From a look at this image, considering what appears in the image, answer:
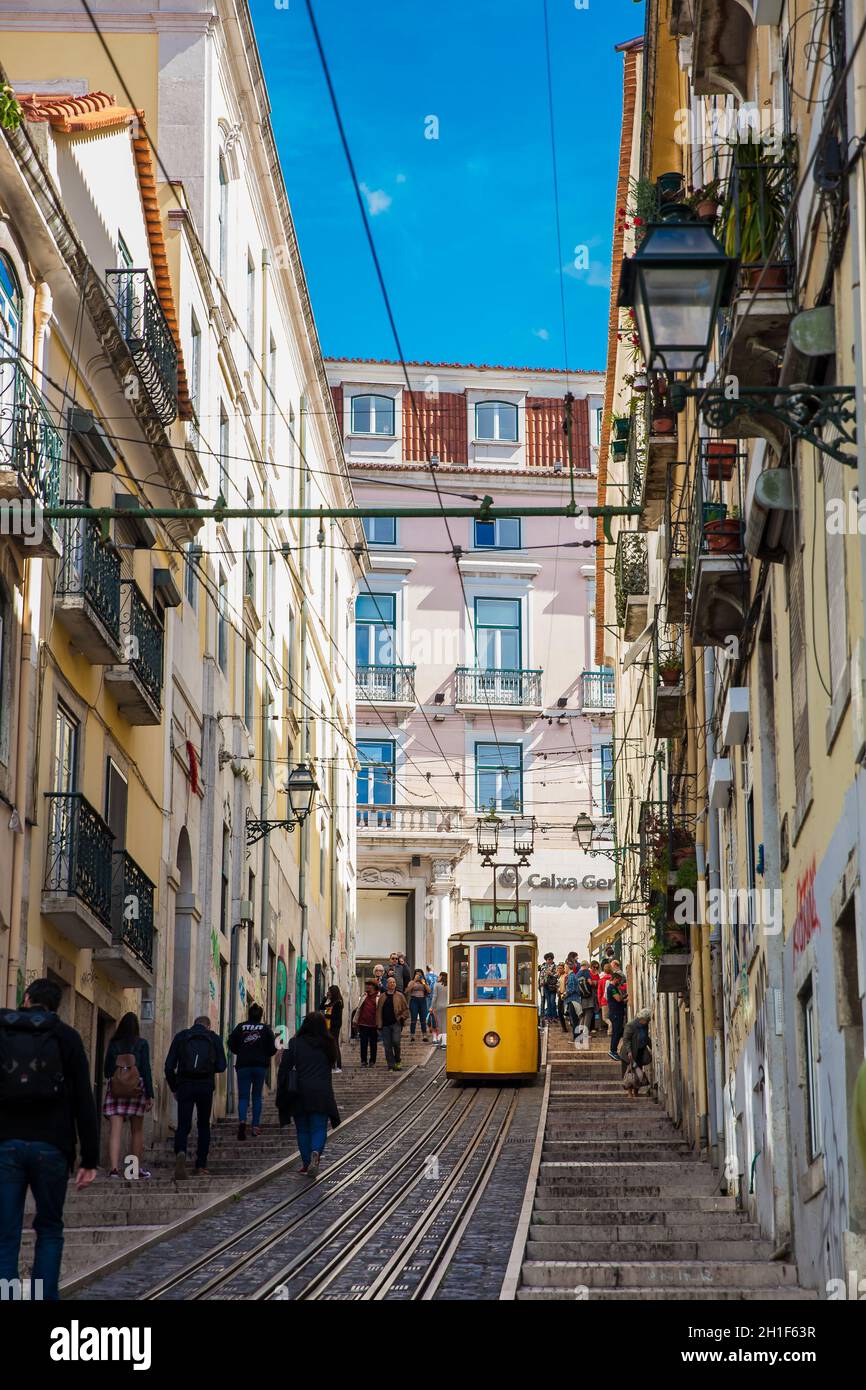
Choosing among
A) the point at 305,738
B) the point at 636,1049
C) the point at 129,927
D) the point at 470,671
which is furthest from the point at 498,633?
the point at 129,927


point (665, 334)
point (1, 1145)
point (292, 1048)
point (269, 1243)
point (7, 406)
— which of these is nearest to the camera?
point (665, 334)

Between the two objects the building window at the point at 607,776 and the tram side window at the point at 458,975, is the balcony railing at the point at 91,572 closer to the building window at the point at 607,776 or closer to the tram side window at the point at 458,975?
the tram side window at the point at 458,975

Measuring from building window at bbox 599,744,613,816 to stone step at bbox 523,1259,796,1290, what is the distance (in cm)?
4335

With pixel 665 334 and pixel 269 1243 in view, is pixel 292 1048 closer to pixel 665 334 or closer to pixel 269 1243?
pixel 269 1243

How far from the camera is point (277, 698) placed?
124 feet

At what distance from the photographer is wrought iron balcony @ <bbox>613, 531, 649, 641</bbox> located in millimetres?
32188

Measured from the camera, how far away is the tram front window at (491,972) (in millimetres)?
33263

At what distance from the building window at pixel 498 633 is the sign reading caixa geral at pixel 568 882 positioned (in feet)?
19.6

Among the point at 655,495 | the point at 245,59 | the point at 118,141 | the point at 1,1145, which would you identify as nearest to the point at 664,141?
the point at 655,495

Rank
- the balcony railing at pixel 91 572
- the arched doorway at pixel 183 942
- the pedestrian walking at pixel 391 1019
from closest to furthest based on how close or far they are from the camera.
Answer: the balcony railing at pixel 91 572
the arched doorway at pixel 183 942
the pedestrian walking at pixel 391 1019

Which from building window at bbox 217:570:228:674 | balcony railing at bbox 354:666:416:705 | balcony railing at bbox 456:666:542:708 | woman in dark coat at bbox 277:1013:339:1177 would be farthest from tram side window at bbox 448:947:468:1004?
→ balcony railing at bbox 456:666:542:708

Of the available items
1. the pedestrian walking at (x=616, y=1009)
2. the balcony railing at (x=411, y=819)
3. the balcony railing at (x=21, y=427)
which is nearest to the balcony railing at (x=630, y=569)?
the pedestrian walking at (x=616, y=1009)

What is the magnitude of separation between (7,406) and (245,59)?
1709 cm

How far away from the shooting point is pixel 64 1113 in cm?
984
